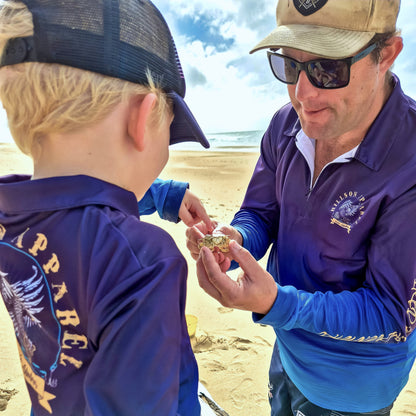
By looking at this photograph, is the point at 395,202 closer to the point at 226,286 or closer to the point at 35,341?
the point at 226,286

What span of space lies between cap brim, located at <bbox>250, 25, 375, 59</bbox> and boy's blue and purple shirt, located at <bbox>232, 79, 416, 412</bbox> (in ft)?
1.02

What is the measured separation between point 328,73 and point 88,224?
4.17ft

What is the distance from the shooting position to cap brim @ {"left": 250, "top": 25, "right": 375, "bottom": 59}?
150cm

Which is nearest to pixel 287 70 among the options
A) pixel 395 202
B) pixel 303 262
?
pixel 395 202


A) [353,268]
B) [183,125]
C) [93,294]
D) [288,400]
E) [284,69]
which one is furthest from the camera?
[288,400]

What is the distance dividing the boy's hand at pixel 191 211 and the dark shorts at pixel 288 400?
950mm

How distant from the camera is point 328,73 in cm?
160

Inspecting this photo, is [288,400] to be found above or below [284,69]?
below

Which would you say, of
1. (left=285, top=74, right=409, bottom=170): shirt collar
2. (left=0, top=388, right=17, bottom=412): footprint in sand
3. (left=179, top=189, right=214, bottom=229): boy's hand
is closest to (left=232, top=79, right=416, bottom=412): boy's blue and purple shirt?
(left=285, top=74, right=409, bottom=170): shirt collar

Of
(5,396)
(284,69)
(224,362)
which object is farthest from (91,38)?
(224,362)

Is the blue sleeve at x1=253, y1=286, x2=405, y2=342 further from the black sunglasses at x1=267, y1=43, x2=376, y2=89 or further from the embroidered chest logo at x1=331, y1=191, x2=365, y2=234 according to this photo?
the black sunglasses at x1=267, y1=43, x2=376, y2=89

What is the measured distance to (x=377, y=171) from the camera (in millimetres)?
1529

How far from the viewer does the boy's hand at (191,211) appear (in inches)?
79.4

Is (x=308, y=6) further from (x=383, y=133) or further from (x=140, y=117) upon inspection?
(x=140, y=117)
